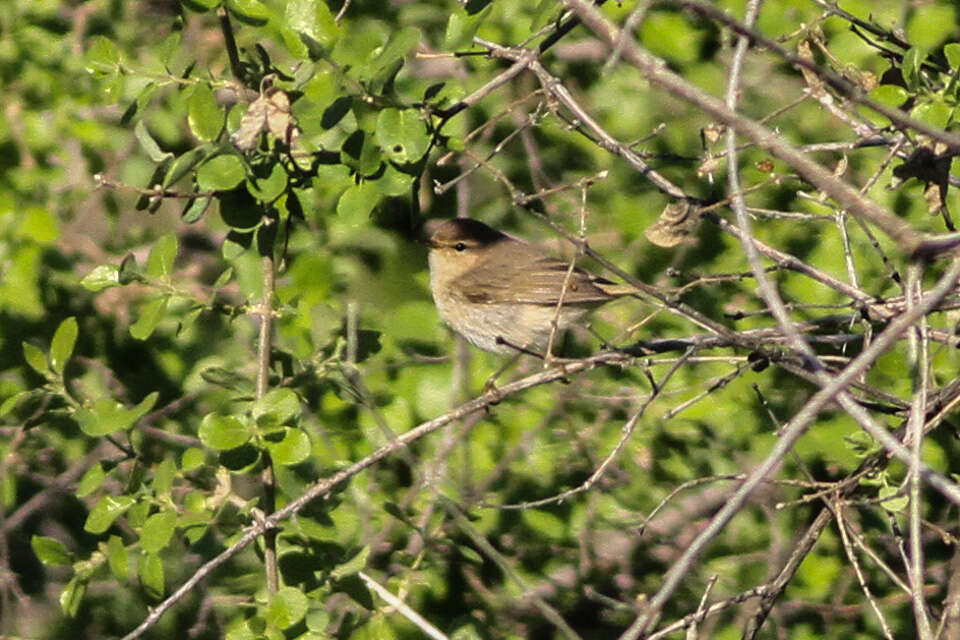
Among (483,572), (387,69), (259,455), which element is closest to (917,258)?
(387,69)

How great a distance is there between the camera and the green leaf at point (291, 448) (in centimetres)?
288

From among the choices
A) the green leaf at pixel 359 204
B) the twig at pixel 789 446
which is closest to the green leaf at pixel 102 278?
the green leaf at pixel 359 204

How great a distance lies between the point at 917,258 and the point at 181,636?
3.38 m

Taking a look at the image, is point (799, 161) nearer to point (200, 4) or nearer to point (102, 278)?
point (200, 4)

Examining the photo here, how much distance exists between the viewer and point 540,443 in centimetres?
409

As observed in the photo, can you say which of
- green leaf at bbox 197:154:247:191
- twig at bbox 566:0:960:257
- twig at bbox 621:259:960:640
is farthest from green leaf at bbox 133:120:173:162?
twig at bbox 621:259:960:640

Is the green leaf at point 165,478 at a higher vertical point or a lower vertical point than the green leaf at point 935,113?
lower

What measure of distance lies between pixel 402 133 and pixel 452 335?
1.89 metres

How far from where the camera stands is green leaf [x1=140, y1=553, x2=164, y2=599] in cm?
297

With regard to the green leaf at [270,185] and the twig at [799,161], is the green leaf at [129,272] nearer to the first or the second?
the green leaf at [270,185]

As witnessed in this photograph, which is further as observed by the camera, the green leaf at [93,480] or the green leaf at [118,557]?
the green leaf at [118,557]

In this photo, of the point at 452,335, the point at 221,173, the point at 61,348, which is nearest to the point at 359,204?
the point at 221,173

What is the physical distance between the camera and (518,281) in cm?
507

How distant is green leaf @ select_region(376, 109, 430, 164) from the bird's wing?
2271 millimetres
